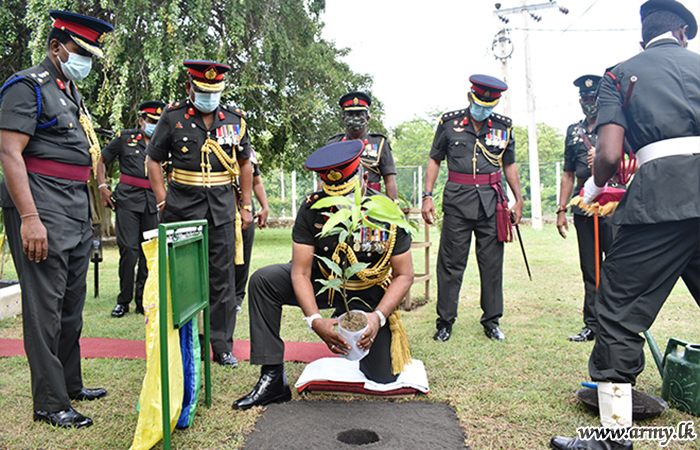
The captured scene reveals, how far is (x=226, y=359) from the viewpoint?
3.44m

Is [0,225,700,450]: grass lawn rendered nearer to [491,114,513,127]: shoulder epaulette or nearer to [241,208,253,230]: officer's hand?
[241,208,253,230]: officer's hand

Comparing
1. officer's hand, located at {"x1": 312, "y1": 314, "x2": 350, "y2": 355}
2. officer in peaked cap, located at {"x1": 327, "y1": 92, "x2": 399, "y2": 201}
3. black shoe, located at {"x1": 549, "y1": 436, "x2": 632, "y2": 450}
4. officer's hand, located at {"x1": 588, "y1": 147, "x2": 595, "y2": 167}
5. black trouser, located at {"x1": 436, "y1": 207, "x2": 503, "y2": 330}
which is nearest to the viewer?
black shoe, located at {"x1": 549, "y1": 436, "x2": 632, "y2": 450}

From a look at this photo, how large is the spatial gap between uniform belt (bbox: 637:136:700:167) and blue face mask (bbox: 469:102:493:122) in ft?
6.69

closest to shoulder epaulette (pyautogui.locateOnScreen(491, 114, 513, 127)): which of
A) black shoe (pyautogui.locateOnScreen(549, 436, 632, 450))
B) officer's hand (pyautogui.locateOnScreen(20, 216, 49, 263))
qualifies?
black shoe (pyautogui.locateOnScreen(549, 436, 632, 450))

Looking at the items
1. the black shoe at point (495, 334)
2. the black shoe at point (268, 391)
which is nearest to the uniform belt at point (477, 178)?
the black shoe at point (495, 334)

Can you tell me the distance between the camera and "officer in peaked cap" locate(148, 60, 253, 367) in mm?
3547

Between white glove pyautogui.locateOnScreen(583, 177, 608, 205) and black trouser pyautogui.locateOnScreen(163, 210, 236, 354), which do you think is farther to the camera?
black trouser pyautogui.locateOnScreen(163, 210, 236, 354)

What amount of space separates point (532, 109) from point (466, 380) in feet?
49.6

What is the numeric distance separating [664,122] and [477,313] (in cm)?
310

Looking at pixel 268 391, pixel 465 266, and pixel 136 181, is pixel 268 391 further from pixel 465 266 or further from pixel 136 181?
pixel 136 181

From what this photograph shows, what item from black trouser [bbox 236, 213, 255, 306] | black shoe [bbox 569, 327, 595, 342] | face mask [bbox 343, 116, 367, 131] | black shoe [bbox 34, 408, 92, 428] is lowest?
black shoe [bbox 569, 327, 595, 342]

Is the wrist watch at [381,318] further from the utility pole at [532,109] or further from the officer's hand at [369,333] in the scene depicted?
the utility pole at [532,109]

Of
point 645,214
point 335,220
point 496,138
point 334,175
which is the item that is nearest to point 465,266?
point 496,138

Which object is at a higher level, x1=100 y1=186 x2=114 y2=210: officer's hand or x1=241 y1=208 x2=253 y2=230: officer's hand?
x1=100 y1=186 x2=114 y2=210: officer's hand
